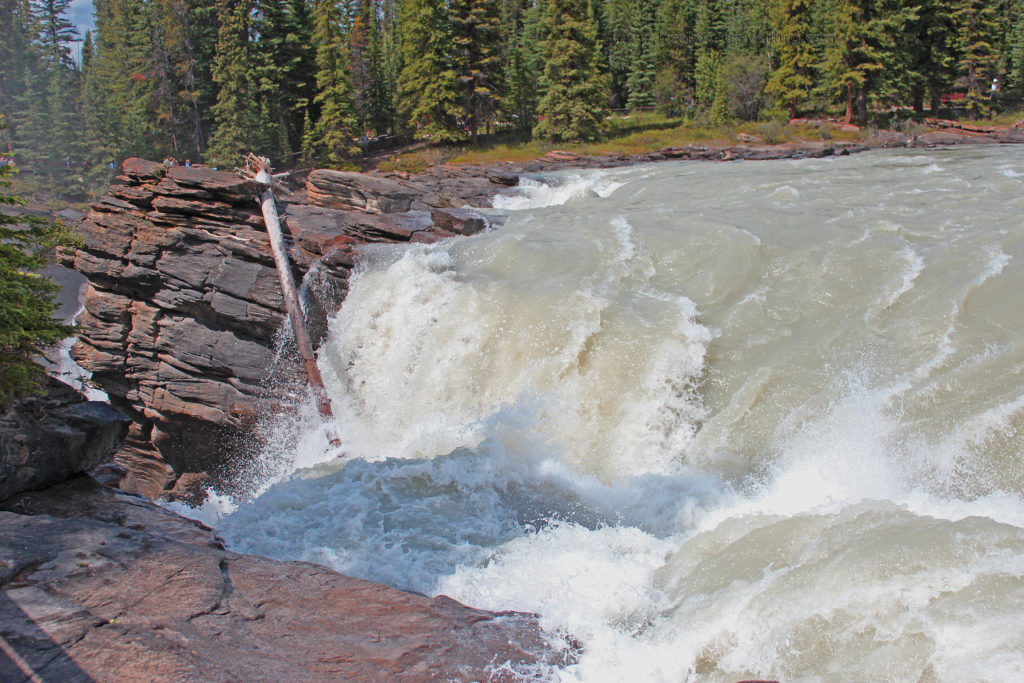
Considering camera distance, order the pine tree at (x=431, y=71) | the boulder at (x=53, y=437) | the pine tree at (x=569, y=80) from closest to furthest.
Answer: the boulder at (x=53, y=437), the pine tree at (x=431, y=71), the pine tree at (x=569, y=80)

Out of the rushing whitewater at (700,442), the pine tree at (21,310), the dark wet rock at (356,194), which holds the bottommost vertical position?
the rushing whitewater at (700,442)

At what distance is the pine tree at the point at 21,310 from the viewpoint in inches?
276

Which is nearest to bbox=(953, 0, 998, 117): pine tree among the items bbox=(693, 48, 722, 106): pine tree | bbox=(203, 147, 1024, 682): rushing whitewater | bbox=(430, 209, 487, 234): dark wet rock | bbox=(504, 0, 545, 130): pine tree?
bbox=(693, 48, 722, 106): pine tree

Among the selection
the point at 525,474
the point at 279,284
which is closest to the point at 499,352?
the point at 525,474

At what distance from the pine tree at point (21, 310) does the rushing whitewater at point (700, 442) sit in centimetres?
263

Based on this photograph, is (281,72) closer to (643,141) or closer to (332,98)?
(332,98)

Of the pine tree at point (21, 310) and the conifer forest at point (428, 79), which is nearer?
the pine tree at point (21, 310)

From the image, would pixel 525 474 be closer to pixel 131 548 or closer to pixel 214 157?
pixel 131 548

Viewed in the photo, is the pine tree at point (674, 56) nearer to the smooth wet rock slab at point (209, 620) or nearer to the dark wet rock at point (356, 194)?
the dark wet rock at point (356, 194)

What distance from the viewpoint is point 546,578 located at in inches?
254

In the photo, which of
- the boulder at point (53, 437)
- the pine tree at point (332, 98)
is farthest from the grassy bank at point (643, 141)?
the boulder at point (53, 437)

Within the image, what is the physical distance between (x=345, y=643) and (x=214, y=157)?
43.1 meters

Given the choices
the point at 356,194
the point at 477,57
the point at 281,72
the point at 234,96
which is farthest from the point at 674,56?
the point at 356,194

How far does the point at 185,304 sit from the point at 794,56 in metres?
47.5
